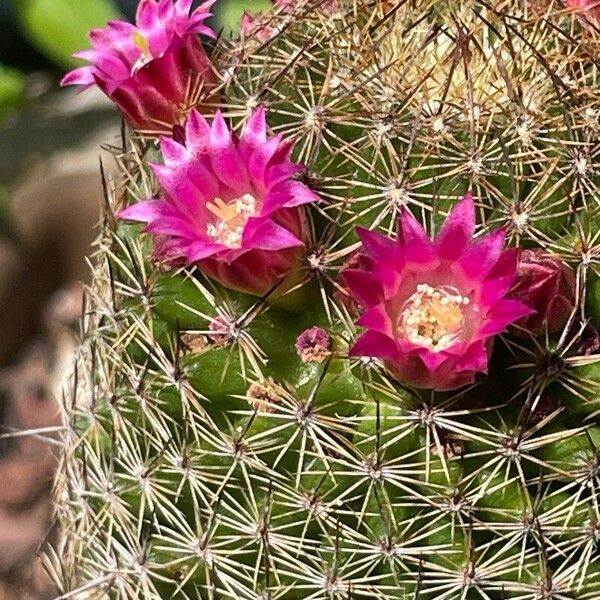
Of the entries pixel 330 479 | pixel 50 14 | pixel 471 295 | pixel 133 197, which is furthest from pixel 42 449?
pixel 471 295

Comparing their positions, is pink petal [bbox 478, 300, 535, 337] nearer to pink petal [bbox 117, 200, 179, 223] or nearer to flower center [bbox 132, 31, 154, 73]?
pink petal [bbox 117, 200, 179, 223]

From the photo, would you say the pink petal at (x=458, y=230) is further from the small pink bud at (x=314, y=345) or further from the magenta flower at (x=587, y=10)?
the magenta flower at (x=587, y=10)

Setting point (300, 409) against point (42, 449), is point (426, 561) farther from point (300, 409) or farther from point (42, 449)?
point (42, 449)

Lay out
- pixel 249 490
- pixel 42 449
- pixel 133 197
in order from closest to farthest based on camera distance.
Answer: pixel 249 490 < pixel 133 197 < pixel 42 449

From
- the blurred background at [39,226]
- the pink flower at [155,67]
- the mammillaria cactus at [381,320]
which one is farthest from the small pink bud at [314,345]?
the blurred background at [39,226]

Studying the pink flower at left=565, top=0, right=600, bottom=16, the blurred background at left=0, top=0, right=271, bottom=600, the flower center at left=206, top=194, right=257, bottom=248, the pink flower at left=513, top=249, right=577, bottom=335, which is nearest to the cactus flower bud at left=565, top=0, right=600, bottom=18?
the pink flower at left=565, top=0, right=600, bottom=16
